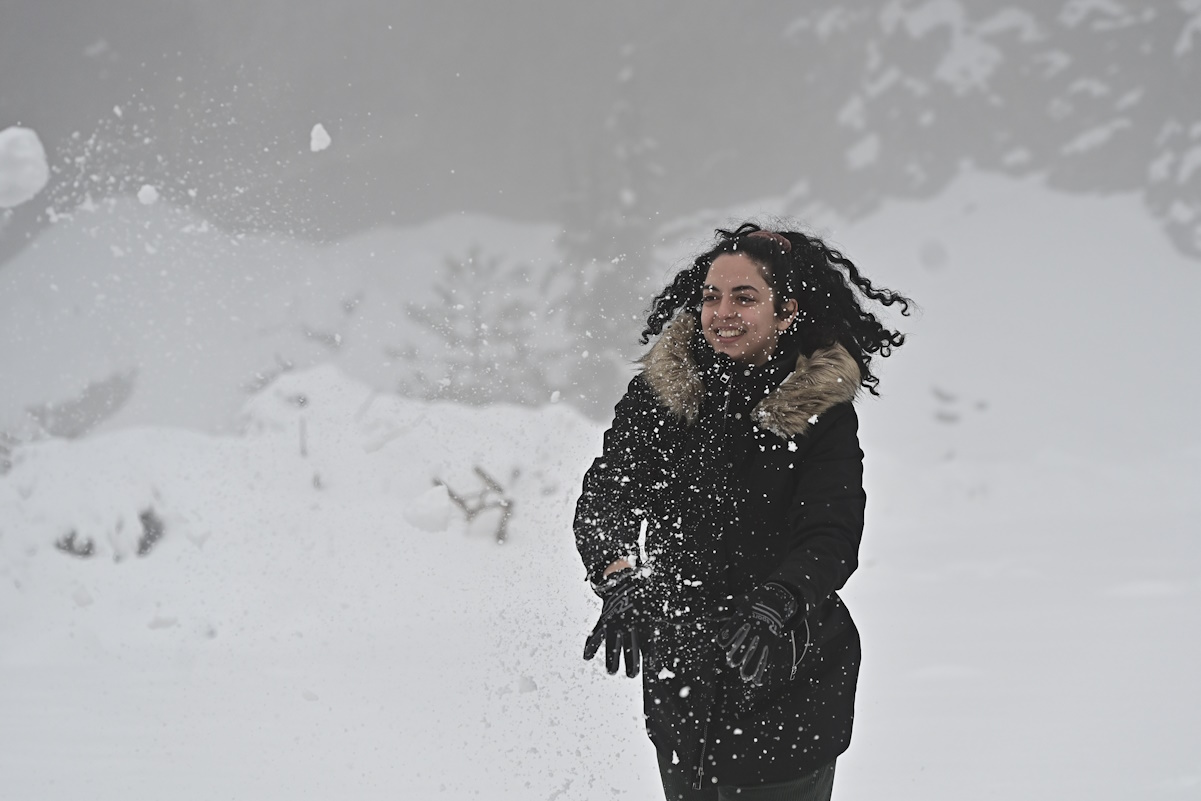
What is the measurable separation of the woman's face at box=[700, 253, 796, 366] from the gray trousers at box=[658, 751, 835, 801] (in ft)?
2.59

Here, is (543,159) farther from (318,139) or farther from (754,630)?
(754,630)

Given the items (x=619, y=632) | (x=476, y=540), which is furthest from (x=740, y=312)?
(x=476, y=540)

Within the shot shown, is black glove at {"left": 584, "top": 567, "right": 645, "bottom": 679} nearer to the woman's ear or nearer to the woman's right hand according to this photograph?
the woman's right hand

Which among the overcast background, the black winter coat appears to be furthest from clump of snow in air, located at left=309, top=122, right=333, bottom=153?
the black winter coat

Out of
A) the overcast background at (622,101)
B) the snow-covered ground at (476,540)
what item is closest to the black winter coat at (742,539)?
the snow-covered ground at (476,540)

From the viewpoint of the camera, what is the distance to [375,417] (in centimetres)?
2144

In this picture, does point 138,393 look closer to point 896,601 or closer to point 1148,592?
point 896,601

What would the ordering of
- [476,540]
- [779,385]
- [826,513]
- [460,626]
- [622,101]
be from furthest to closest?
[622,101] < [476,540] < [460,626] < [779,385] < [826,513]

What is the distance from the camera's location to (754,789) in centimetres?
199

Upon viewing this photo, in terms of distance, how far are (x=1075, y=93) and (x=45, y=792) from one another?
31.0 meters

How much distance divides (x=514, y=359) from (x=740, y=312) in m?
20.3

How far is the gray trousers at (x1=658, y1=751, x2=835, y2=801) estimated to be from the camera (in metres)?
1.99

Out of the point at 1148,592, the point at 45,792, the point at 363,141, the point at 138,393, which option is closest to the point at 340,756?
the point at 45,792

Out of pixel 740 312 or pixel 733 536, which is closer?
pixel 733 536
